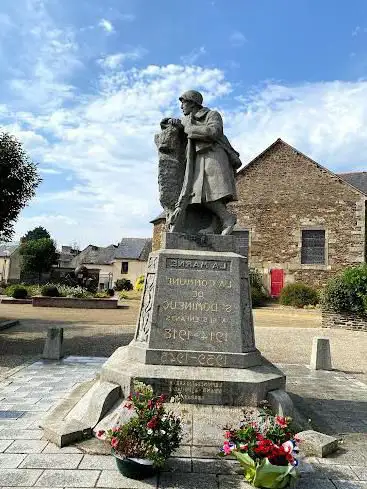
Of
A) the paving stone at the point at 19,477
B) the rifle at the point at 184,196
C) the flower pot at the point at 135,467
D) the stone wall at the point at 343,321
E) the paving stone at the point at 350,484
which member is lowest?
the paving stone at the point at 19,477

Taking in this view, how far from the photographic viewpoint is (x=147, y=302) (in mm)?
5227

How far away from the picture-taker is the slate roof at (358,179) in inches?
1057

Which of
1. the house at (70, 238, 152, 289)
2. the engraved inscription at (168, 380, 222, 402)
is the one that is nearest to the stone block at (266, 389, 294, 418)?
the engraved inscription at (168, 380, 222, 402)

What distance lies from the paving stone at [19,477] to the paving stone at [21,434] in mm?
766

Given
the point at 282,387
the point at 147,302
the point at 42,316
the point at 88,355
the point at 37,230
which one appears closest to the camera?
the point at 282,387

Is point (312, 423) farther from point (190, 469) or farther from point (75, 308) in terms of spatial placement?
point (75, 308)

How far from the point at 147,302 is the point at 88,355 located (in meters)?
5.44

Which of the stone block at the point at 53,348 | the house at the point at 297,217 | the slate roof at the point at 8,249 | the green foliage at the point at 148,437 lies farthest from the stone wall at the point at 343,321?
the slate roof at the point at 8,249

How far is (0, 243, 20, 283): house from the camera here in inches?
2167

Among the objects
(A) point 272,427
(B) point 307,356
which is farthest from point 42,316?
(A) point 272,427

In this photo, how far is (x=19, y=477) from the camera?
345 cm

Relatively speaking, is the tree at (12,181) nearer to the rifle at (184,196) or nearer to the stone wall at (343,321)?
the rifle at (184,196)

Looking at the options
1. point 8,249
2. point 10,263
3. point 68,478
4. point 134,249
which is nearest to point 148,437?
point 68,478

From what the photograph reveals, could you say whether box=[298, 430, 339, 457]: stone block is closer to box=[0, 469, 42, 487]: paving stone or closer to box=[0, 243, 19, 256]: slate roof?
box=[0, 469, 42, 487]: paving stone
